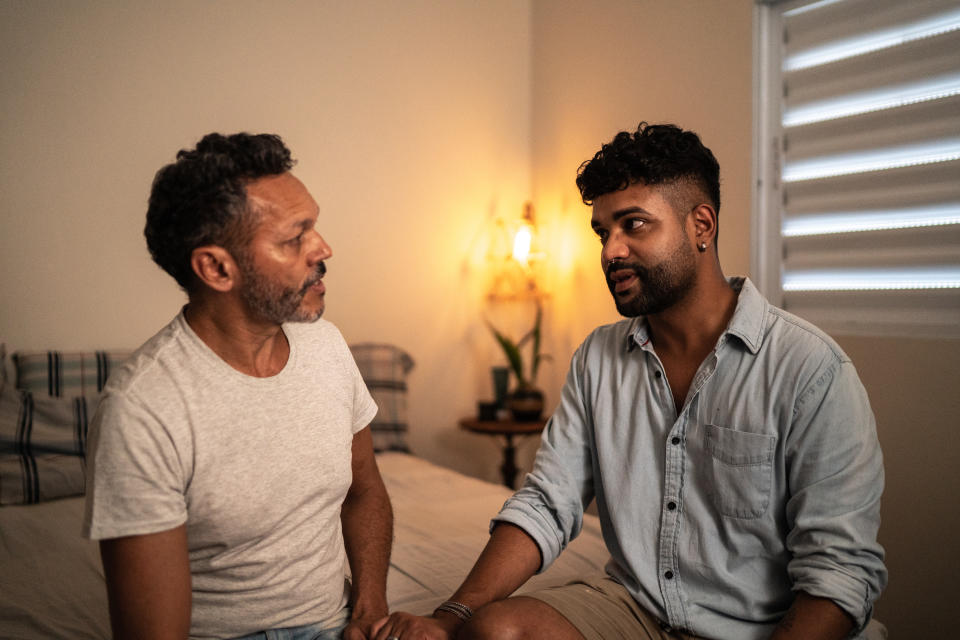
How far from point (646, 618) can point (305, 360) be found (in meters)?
0.77

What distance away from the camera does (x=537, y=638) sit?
1222mm

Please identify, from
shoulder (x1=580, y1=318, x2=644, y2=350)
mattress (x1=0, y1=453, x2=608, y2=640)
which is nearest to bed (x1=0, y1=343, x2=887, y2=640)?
mattress (x1=0, y1=453, x2=608, y2=640)

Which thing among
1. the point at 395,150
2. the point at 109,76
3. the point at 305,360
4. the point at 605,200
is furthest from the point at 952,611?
the point at 109,76

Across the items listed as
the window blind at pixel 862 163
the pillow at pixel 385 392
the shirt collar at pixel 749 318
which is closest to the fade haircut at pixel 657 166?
the shirt collar at pixel 749 318

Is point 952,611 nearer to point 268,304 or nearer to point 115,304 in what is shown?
point 268,304

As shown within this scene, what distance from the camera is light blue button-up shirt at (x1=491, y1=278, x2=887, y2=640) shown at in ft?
3.93

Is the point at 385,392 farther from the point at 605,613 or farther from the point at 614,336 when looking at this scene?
the point at 605,613

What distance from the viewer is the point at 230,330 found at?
1233 mm

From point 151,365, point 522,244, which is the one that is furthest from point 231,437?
point 522,244

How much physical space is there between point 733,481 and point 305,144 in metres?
2.53

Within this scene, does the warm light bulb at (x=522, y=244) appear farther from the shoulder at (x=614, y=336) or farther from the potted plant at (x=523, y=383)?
the shoulder at (x=614, y=336)

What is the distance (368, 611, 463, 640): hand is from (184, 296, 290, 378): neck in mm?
447

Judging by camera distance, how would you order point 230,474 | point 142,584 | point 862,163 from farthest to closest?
point 862,163, point 230,474, point 142,584

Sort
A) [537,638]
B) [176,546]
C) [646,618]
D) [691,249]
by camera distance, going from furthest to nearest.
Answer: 1. [691,249]
2. [646,618]
3. [537,638]
4. [176,546]
